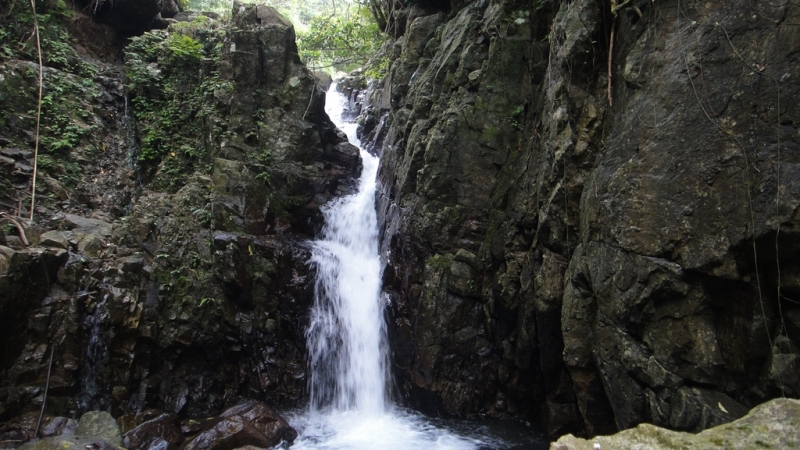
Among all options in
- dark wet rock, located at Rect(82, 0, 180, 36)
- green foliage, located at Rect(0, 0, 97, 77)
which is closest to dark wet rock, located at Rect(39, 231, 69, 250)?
green foliage, located at Rect(0, 0, 97, 77)

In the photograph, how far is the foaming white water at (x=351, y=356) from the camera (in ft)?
26.2

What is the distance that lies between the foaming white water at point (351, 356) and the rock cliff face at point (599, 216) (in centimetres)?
58

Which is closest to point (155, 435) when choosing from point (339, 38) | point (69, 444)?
point (69, 444)

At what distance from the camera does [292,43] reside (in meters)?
12.6

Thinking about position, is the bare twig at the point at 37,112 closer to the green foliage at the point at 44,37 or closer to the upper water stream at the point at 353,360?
the green foliage at the point at 44,37

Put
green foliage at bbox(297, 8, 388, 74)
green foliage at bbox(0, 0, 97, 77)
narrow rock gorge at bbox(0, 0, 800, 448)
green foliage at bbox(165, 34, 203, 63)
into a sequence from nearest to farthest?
narrow rock gorge at bbox(0, 0, 800, 448) → green foliage at bbox(0, 0, 97, 77) → green foliage at bbox(165, 34, 203, 63) → green foliage at bbox(297, 8, 388, 74)

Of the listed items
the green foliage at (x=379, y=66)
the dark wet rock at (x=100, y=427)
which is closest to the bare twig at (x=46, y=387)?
the dark wet rock at (x=100, y=427)

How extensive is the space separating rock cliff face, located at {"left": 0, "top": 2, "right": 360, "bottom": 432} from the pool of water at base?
3.80 feet

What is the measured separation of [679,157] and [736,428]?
10.2 feet

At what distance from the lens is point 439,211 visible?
9102 mm

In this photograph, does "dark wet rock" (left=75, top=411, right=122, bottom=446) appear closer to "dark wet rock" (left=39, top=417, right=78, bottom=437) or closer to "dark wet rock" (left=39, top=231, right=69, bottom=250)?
"dark wet rock" (left=39, top=417, right=78, bottom=437)

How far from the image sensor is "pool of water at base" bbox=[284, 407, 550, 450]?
7.61 meters

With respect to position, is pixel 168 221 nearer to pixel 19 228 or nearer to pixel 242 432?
pixel 19 228

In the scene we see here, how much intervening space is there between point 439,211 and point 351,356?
12.4 ft
